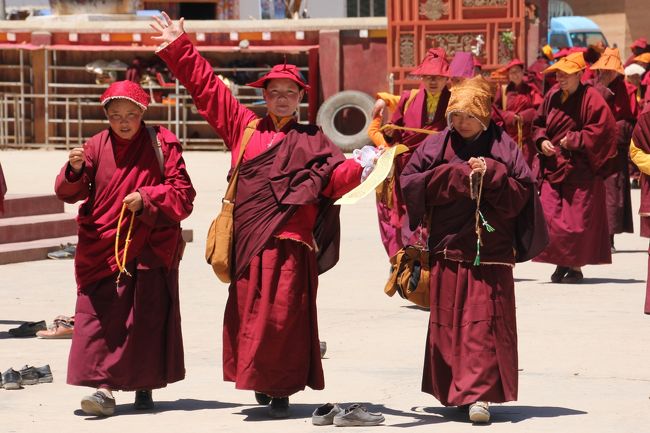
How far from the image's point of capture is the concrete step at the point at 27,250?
42.7 ft

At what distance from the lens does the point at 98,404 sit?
23.2 feet

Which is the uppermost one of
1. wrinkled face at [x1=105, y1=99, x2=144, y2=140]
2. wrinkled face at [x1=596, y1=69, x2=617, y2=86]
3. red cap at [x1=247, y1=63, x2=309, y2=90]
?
red cap at [x1=247, y1=63, x2=309, y2=90]

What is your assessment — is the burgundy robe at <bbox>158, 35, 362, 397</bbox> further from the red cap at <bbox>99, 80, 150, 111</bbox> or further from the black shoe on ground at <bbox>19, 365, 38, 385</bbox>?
the black shoe on ground at <bbox>19, 365, 38, 385</bbox>

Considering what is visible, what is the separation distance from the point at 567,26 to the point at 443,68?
24498mm

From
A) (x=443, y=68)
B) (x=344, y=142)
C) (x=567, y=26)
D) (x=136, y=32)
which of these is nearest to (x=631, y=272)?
(x=443, y=68)

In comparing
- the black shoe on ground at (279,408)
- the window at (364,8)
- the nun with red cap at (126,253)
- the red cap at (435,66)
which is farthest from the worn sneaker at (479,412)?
the window at (364,8)

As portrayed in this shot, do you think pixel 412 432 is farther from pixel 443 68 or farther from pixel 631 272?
pixel 631 272

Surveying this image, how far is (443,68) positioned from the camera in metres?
10.6

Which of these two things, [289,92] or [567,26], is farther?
[567,26]

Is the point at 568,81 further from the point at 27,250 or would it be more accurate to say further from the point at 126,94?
the point at 126,94

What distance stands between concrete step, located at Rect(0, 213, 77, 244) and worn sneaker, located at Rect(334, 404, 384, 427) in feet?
22.8

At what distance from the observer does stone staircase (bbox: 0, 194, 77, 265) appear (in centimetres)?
1323

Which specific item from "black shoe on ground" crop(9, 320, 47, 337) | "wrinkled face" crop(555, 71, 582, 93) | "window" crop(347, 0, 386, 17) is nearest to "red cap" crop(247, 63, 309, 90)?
"black shoe on ground" crop(9, 320, 47, 337)

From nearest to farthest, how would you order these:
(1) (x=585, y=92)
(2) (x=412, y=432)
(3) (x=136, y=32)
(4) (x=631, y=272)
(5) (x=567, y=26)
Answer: (2) (x=412, y=432) → (1) (x=585, y=92) → (4) (x=631, y=272) → (3) (x=136, y=32) → (5) (x=567, y=26)
